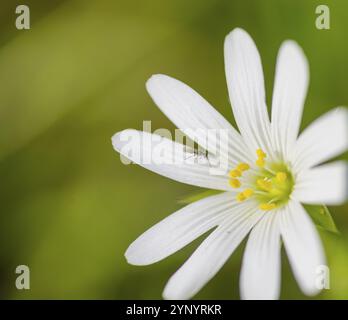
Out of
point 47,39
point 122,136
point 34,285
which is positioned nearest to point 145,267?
point 34,285

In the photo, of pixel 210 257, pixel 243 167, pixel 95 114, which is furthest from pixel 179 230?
pixel 95 114

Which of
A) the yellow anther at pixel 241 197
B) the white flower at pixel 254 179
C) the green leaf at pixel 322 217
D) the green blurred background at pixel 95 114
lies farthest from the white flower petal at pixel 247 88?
the green blurred background at pixel 95 114

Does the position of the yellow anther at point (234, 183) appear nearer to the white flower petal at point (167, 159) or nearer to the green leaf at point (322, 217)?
the white flower petal at point (167, 159)

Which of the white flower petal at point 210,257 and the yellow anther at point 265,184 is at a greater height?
the yellow anther at point 265,184

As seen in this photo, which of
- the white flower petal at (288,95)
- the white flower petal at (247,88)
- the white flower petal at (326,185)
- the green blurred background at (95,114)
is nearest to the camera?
the white flower petal at (326,185)

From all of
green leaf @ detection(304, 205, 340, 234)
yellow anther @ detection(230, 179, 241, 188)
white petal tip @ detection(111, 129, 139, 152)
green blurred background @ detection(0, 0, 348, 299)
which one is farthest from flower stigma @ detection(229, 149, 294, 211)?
green blurred background @ detection(0, 0, 348, 299)

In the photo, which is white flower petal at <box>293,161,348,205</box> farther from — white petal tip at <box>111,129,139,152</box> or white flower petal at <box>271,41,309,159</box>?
white petal tip at <box>111,129,139,152</box>

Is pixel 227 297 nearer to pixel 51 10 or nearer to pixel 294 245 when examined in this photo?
pixel 294 245
